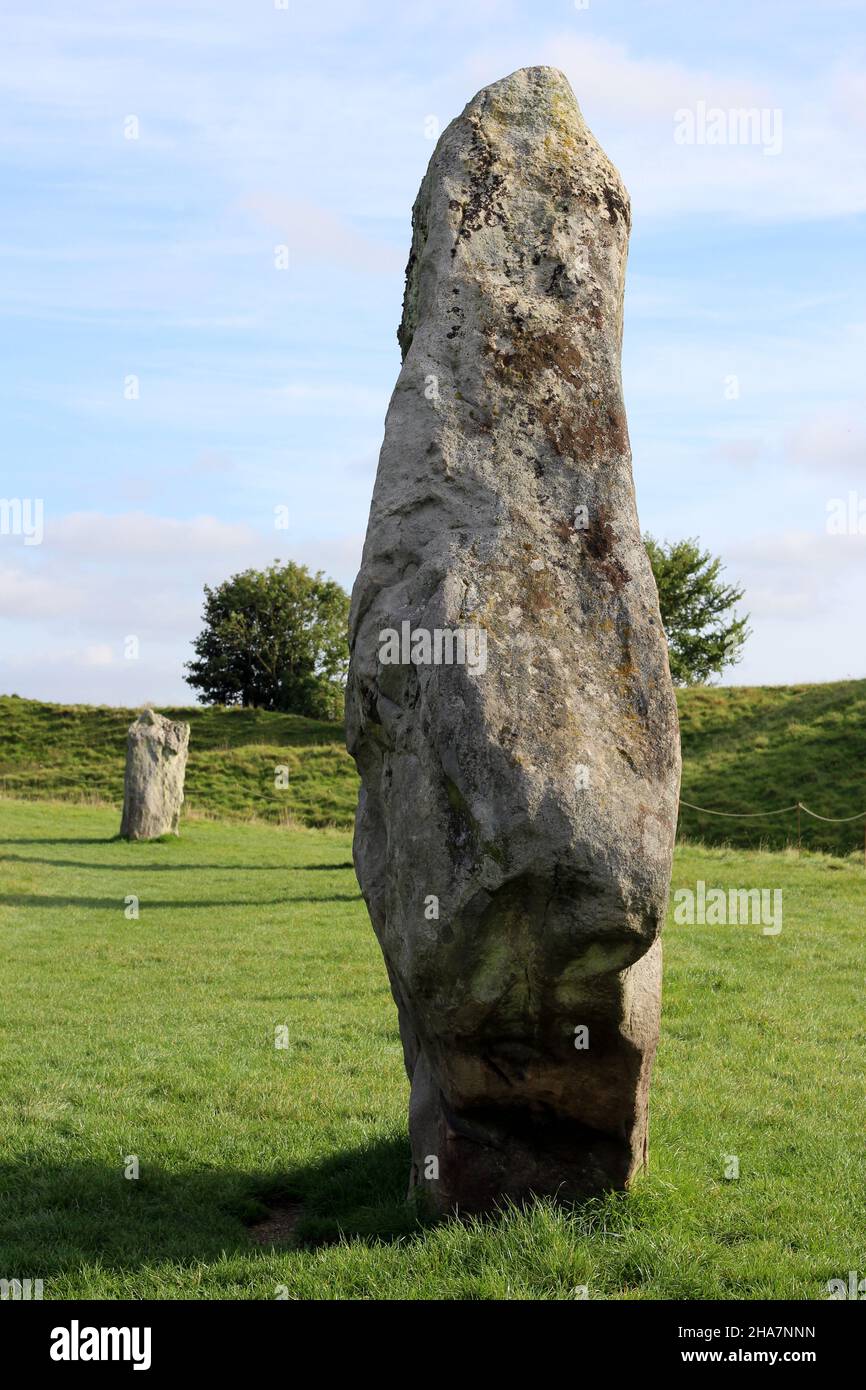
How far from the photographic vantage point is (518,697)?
5.47 meters

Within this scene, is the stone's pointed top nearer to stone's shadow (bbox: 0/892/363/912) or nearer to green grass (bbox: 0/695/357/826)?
stone's shadow (bbox: 0/892/363/912)

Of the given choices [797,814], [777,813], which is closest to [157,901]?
[777,813]

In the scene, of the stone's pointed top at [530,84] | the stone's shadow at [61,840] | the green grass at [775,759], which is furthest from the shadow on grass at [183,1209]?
the green grass at [775,759]

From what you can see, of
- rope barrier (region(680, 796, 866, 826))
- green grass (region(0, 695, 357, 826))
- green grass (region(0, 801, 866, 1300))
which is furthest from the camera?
green grass (region(0, 695, 357, 826))

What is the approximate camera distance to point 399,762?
19.6ft

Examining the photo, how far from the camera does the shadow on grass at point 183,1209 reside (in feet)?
19.6

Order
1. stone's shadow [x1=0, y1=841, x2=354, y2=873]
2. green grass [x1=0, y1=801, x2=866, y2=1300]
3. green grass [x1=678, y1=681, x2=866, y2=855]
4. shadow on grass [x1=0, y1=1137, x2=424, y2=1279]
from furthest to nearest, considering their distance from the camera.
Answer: green grass [x1=678, y1=681, x2=866, y2=855] < stone's shadow [x1=0, y1=841, x2=354, y2=873] < shadow on grass [x1=0, y1=1137, x2=424, y2=1279] < green grass [x1=0, y1=801, x2=866, y2=1300]

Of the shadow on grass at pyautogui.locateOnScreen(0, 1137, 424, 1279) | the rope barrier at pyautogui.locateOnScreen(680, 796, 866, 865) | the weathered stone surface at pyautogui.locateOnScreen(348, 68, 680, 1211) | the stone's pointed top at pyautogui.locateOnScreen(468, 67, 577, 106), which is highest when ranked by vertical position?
the stone's pointed top at pyautogui.locateOnScreen(468, 67, 577, 106)

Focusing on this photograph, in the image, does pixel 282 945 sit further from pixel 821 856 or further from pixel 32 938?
pixel 821 856

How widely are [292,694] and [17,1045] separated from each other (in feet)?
168

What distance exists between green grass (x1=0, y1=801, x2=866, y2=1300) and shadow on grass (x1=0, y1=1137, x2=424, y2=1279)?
2cm

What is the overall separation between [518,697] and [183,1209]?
3.54 meters

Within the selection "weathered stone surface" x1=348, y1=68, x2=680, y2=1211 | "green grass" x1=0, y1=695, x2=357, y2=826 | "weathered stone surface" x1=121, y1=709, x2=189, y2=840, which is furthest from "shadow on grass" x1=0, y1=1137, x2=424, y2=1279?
"green grass" x1=0, y1=695, x2=357, y2=826

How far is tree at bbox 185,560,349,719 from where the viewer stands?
62.2 meters
